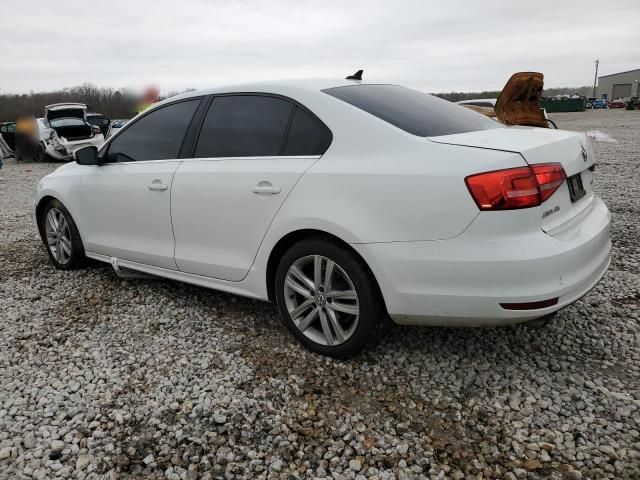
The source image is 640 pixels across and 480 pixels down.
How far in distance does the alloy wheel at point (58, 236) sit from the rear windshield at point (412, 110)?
2932 mm

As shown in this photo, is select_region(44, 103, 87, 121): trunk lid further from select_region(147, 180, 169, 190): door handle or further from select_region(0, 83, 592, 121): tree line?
select_region(147, 180, 169, 190): door handle

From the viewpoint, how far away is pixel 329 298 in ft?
9.36

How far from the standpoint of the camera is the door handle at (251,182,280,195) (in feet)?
9.60

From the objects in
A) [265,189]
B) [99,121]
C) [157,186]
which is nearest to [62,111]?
[99,121]

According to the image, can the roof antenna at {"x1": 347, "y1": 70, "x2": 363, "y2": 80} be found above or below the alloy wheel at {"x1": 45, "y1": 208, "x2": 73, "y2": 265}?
above

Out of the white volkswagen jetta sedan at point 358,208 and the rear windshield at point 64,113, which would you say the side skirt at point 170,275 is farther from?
the rear windshield at point 64,113

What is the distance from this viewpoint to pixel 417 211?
8.00ft

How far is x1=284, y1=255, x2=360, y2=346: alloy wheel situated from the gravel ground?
0.18 m

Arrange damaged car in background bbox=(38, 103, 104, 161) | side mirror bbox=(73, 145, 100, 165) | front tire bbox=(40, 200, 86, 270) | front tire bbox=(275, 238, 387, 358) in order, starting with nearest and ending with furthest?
1. front tire bbox=(275, 238, 387, 358)
2. side mirror bbox=(73, 145, 100, 165)
3. front tire bbox=(40, 200, 86, 270)
4. damaged car in background bbox=(38, 103, 104, 161)

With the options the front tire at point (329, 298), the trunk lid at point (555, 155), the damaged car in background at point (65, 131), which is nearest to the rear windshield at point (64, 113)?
the damaged car in background at point (65, 131)

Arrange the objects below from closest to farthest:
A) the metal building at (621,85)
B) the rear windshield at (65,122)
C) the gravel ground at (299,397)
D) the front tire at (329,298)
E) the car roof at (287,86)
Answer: the gravel ground at (299,397) → the front tire at (329,298) → the car roof at (287,86) → the rear windshield at (65,122) → the metal building at (621,85)

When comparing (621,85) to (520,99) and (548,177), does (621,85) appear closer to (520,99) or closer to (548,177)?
(520,99)

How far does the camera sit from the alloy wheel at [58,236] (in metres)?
4.63

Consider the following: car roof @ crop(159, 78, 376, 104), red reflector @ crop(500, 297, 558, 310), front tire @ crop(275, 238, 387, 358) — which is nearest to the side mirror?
car roof @ crop(159, 78, 376, 104)
